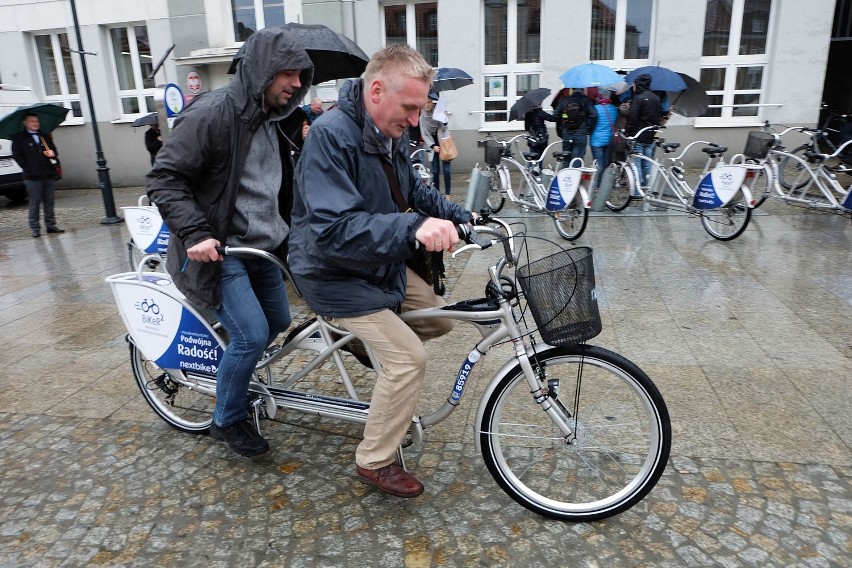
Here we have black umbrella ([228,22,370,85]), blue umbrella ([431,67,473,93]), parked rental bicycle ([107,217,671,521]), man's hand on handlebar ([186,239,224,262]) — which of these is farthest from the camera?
blue umbrella ([431,67,473,93])

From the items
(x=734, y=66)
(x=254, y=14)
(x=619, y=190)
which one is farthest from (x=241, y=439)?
(x=254, y=14)

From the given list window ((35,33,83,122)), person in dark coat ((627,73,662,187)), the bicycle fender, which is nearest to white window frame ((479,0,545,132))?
person in dark coat ((627,73,662,187))

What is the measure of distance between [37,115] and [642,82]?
9479 millimetres

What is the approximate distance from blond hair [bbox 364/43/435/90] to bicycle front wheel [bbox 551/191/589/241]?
5.60 m

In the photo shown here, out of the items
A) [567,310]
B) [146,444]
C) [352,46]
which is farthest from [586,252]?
[352,46]

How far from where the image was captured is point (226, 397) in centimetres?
308

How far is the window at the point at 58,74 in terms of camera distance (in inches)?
619

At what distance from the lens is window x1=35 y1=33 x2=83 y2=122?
15.7 metres

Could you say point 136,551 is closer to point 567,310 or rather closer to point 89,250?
point 567,310

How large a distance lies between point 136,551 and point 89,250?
6.95 m

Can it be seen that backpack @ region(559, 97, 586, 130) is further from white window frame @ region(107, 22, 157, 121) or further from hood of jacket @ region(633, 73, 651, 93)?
white window frame @ region(107, 22, 157, 121)

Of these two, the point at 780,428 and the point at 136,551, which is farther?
the point at 780,428

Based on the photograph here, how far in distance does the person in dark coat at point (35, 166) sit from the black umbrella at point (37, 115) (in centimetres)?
8

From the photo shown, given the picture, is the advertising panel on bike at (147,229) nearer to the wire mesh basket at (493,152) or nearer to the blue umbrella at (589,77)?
the wire mesh basket at (493,152)
